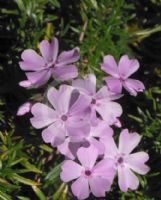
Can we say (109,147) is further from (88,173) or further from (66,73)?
(66,73)

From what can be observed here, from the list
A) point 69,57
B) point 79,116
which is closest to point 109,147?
point 79,116

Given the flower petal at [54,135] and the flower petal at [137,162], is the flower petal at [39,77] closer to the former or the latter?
the flower petal at [54,135]

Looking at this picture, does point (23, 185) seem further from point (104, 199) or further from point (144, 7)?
point (144, 7)

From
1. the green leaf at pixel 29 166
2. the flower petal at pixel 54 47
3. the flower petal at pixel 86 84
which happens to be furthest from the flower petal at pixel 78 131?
the green leaf at pixel 29 166

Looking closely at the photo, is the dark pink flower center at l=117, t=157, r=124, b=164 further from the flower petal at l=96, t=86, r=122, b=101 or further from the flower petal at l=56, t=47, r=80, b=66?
the flower petal at l=56, t=47, r=80, b=66

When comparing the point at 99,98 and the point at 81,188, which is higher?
the point at 99,98

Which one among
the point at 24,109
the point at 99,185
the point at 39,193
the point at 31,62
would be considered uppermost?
the point at 31,62
